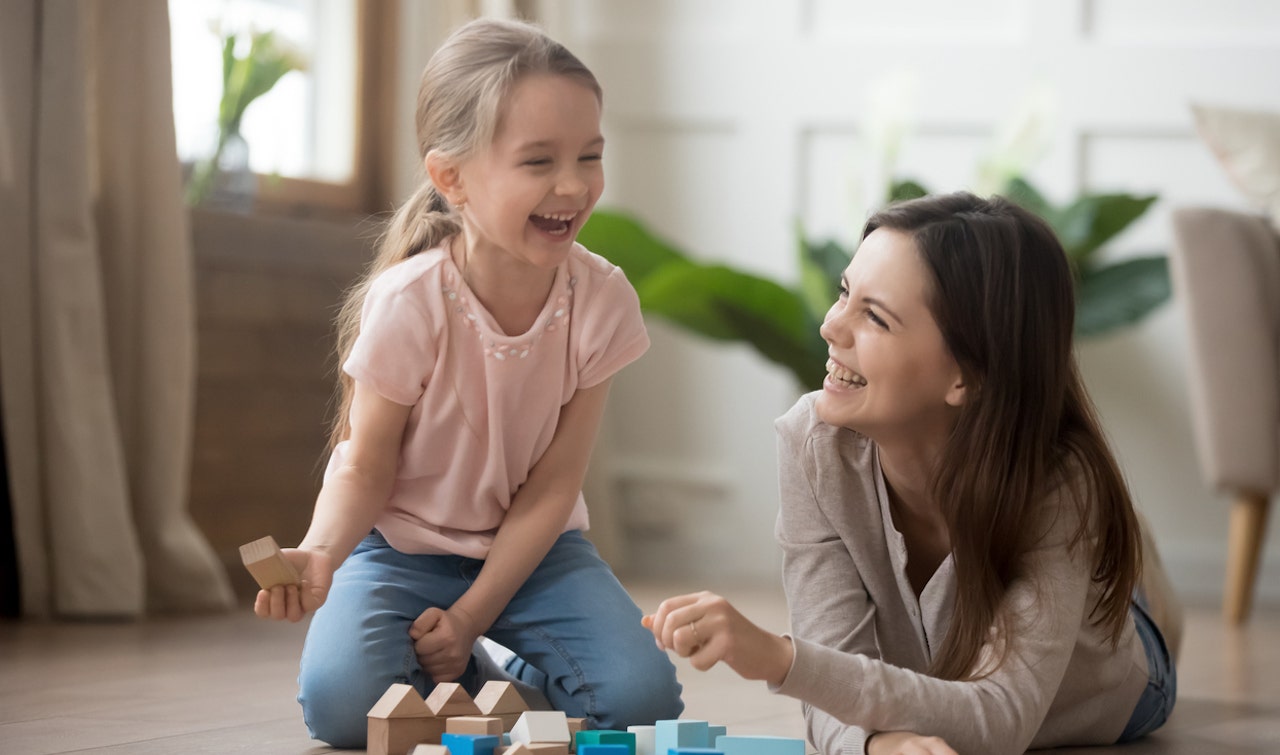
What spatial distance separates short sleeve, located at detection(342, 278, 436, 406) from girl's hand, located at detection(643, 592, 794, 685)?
487 mm

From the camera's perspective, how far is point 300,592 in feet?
4.04

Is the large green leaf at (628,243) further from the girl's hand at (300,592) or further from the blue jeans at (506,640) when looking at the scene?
the girl's hand at (300,592)

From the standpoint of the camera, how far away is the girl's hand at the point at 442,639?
1.44m

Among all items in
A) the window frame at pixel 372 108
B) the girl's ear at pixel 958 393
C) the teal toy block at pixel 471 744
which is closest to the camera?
the teal toy block at pixel 471 744

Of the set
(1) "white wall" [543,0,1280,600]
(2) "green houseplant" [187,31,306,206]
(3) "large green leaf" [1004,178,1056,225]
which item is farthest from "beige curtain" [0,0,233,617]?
(3) "large green leaf" [1004,178,1056,225]

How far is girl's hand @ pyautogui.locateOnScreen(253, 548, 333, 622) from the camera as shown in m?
1.20

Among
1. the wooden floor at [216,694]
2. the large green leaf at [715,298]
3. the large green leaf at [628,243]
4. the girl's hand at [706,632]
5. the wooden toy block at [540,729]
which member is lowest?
the wooden floor at [216,694]

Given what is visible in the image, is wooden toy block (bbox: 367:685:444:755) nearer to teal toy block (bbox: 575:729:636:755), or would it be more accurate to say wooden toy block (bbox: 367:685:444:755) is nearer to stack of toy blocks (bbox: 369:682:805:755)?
stack of toy blocks (bbox: 369:682:805:755)

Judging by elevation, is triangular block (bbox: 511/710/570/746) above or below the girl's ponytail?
below

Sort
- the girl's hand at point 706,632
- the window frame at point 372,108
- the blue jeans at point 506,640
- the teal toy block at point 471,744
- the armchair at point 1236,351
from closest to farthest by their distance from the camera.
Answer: the girl's hand at point 706,632 → the teal toy block at point 471,744 → the blue jeans at point 506,640 → the armchair at point 1236,351 → the window frame at point 372,108

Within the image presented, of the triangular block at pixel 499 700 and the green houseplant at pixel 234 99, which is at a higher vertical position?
the green houseplant at pixel 234 99

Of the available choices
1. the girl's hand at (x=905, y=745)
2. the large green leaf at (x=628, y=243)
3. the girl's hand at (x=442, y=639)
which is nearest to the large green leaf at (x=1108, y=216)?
the large green leaf at (x=628, y=243)

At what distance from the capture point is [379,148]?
137 inches

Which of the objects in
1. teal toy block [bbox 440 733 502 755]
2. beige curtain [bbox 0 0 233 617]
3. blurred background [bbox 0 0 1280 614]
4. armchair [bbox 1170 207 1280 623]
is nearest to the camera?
teal toy block [bbox 440 733 502 755]
